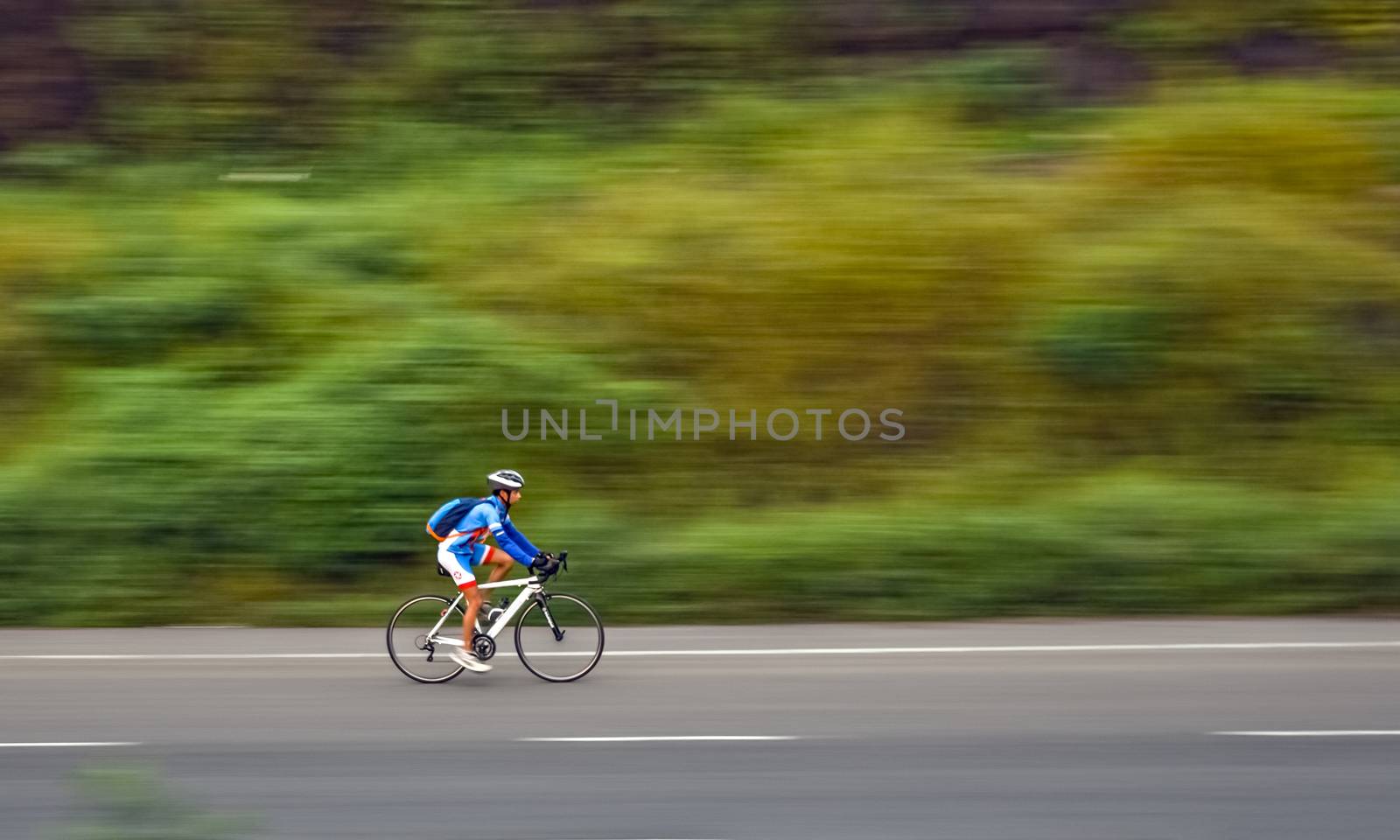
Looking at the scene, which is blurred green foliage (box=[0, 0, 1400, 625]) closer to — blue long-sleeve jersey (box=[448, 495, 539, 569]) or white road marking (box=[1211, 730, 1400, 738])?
blue long-sleeve jersey (box=[448, 495, 539, 569])

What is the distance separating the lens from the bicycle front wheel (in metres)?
8.80

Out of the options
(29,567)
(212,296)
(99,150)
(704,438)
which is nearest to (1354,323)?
(704,438)

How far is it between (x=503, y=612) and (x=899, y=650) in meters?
2.93

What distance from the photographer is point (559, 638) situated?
28.9ft

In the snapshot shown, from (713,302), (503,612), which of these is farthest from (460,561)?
(713,302)

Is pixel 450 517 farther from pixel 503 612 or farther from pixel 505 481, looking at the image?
pixel 503 612

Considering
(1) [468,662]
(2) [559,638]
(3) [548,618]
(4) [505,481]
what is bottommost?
Result: (1) [468,662]

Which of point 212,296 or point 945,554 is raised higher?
point 212,296

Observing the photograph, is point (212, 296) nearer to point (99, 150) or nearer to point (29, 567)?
point (29, 567)

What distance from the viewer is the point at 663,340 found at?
13.0 metres

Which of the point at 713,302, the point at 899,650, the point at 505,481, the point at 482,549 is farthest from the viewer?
the point at 713,302

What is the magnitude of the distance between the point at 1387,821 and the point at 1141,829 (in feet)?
3.98

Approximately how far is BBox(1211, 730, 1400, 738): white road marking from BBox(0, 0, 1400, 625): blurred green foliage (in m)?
3.09

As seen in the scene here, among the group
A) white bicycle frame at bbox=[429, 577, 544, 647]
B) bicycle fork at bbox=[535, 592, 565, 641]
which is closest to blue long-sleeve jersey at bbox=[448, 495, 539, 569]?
white bicycle frame at bbox=[429, 577, 544, 647]
